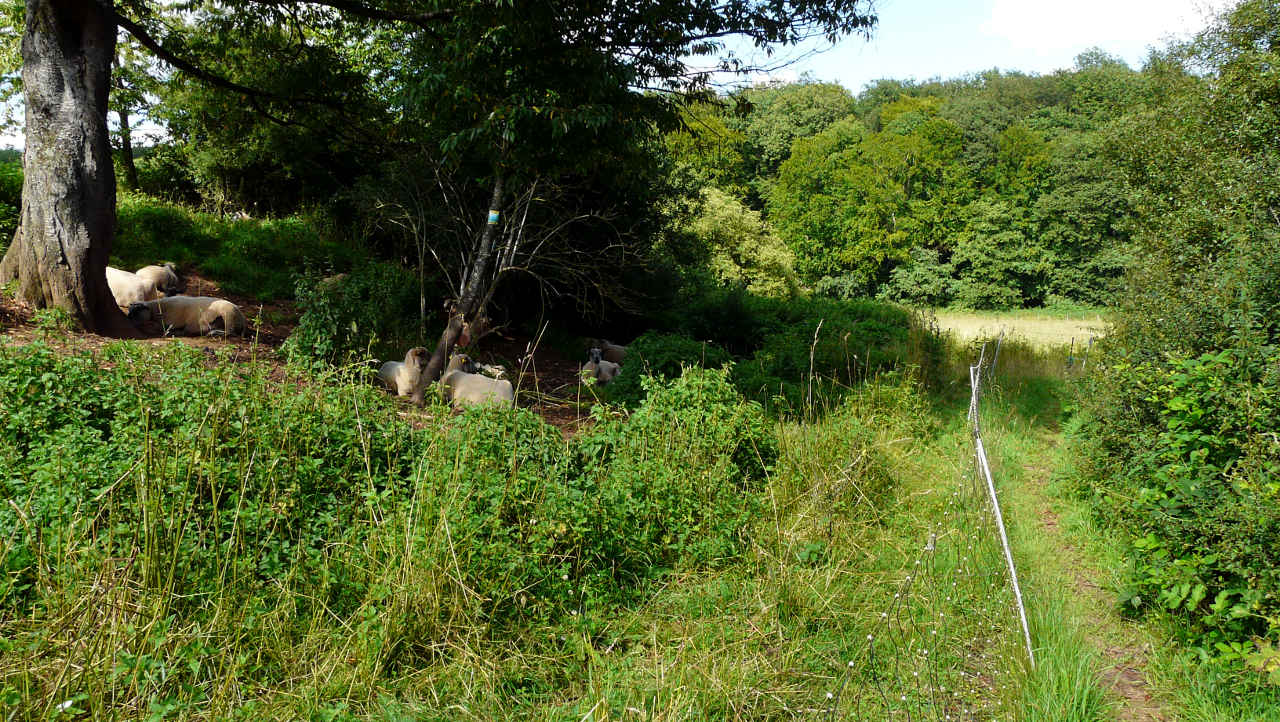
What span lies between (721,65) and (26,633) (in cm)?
851

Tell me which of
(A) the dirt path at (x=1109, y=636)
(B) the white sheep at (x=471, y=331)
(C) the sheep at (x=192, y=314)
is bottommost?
(A) the dirt path at (x=1109, y=636)

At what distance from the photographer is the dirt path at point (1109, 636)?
10.1 feet

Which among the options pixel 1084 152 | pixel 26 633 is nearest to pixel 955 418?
pixel 26 633

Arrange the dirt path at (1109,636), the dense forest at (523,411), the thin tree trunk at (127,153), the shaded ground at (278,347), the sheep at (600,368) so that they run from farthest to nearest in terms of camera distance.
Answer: the thin tree trunk at (127,153), the sheep at (600,368), the shaded ground at (278,347), the dirt path at (1109,636), the dense forest at (523,411)

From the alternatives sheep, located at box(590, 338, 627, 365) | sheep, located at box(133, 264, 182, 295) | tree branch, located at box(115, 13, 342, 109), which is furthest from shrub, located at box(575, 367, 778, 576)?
tree branch, located at box(115, 13, 342, 109)

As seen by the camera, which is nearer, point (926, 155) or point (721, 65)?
point (721, 65)

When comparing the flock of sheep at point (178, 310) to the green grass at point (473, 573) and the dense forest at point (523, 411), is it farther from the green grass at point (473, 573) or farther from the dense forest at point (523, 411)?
the green grass at point (473, 573)

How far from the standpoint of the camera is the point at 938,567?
4.16 m

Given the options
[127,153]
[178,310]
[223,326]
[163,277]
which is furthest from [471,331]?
[127,153]

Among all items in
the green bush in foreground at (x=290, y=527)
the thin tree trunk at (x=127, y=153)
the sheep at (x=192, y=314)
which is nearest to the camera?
the green bush in foreground at (x=290, y=527)

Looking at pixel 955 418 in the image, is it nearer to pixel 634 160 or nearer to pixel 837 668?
pixel 634 160

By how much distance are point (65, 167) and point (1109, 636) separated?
932 cm

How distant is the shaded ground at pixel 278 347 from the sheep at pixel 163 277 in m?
0.44

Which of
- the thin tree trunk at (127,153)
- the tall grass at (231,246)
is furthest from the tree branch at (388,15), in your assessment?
the thin tree trunk at (127,153)
